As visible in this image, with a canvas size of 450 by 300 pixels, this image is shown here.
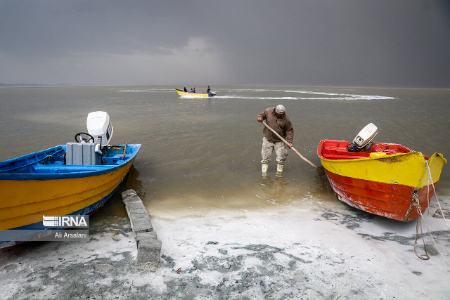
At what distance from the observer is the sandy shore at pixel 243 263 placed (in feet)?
16.6

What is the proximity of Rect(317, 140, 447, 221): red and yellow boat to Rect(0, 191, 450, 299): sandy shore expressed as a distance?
51 cm

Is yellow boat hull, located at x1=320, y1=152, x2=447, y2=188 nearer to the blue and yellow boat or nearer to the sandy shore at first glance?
the sandy shore

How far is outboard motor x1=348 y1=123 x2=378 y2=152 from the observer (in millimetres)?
10438

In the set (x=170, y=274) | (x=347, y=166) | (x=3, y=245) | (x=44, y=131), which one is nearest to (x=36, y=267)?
(x=3, y=245)

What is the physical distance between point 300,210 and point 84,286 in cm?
545

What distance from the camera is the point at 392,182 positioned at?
23.2ft

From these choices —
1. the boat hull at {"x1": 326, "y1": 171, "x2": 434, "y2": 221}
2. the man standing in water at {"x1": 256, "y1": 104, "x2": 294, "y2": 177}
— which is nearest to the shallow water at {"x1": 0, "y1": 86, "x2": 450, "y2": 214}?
the man standing in water at {"x1": 256, "y1": 104, "x2": 294, "y2": 177}

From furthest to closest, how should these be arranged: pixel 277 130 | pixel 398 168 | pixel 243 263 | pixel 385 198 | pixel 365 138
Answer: pixel 277 130
pixel 365 138
pixel 385 198
pixel 398 168
pixel 243 263

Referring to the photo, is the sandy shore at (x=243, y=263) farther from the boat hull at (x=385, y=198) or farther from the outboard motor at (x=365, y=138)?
the outboard motor at (x=365, y=138)

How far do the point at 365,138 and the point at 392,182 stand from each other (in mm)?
3735

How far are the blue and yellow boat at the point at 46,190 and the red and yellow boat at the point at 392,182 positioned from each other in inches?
234

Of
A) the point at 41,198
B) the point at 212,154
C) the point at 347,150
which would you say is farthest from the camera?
the point at 212,154

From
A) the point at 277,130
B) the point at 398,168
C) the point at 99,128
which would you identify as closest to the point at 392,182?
the point at 398,168

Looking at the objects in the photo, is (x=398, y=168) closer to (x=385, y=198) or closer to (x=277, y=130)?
(x=385, y=198)
